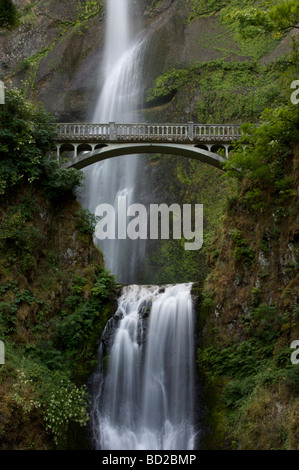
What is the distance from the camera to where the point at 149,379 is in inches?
541

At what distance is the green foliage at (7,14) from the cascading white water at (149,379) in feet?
31.7

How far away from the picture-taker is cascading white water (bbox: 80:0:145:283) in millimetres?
25562

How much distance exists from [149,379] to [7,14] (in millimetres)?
11589

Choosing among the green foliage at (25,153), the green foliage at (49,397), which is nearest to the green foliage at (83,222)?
the green foliage at (25,153)

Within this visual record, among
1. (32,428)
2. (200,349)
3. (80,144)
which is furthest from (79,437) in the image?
(80,144)

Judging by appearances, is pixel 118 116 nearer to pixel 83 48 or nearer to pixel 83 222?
pixel 83 48

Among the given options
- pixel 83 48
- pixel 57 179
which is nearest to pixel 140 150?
pixel 57 179

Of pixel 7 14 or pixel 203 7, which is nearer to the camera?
pixel 7 14

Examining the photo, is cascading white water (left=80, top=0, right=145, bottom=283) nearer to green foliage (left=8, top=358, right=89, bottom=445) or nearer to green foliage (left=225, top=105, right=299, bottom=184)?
green foliage (left=8, top=358, right=89, bottom=445)

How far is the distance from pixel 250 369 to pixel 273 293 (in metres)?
2.17

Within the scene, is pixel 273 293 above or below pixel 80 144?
below

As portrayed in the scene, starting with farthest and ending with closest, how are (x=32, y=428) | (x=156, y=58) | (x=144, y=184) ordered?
(x=156, y=58) < (x=144, y=184) < (x=32, y=428)

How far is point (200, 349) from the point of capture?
14180 mm
